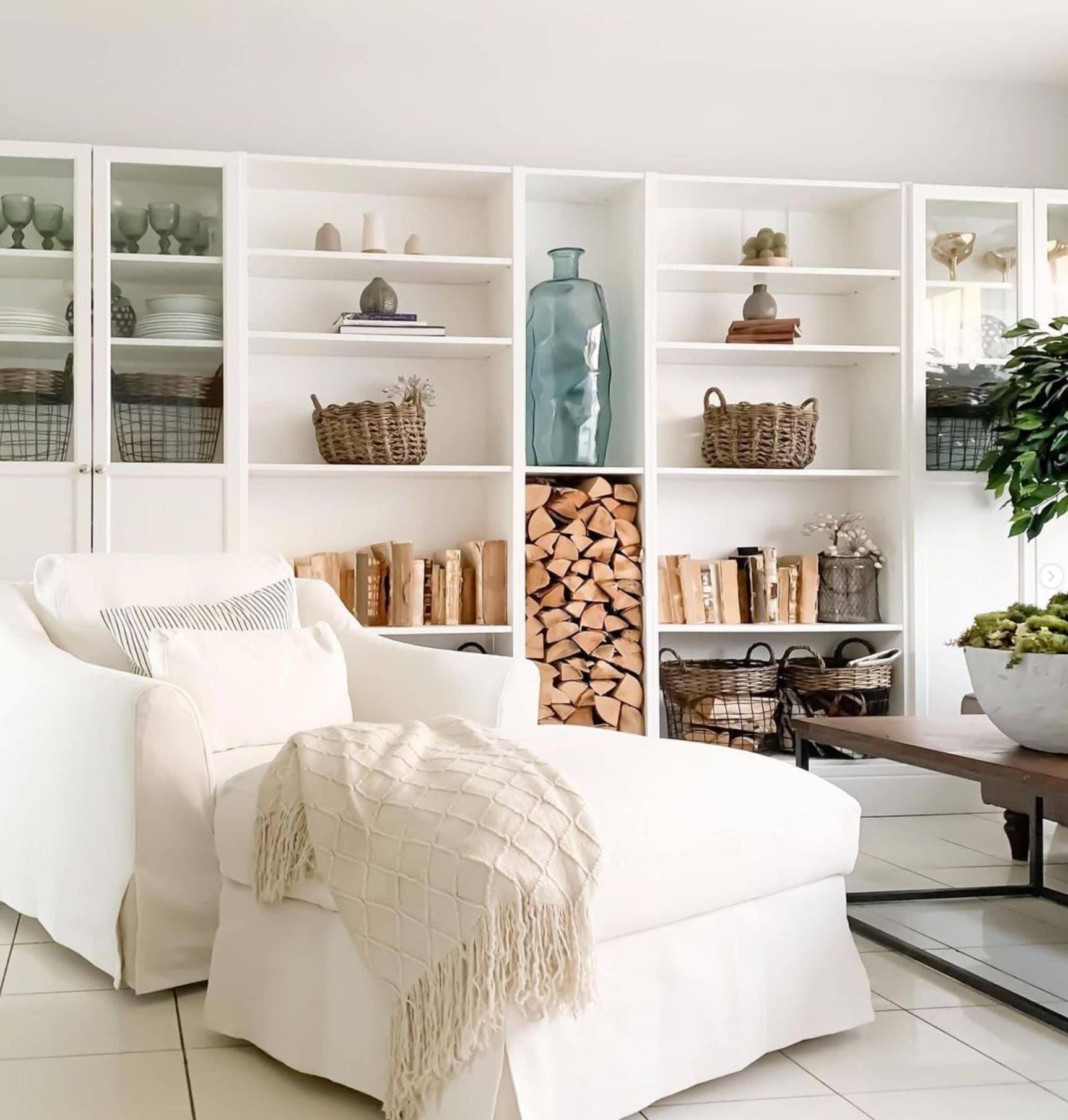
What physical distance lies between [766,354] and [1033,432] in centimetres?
94

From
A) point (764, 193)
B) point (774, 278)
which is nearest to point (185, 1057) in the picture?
point (774, 278)

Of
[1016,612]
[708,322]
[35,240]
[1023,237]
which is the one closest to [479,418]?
[708,322]

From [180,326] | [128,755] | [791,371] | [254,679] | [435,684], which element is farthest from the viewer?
[791,371]

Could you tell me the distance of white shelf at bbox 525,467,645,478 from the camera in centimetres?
418

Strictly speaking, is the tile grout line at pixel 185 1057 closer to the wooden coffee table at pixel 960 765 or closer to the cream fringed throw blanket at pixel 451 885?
the cream fringed throw blanket at pixel 451 885

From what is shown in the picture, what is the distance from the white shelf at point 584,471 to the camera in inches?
165

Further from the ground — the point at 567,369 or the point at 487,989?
the point at 567,369

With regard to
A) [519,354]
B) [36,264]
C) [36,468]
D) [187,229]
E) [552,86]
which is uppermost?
[552,86]

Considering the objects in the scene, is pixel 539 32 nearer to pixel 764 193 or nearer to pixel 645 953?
pixel 764 193

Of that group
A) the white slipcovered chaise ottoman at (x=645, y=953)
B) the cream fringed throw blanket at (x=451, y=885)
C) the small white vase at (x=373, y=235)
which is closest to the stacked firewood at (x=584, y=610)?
the small white vase at (x=373, y=235)

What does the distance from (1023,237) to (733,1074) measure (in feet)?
10.9

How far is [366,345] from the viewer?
4.23m

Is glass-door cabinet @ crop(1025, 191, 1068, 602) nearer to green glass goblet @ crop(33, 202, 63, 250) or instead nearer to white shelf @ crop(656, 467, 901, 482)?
white shelf @ crop(656, 467, 901, 482)

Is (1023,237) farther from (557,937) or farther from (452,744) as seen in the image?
(557,937)
